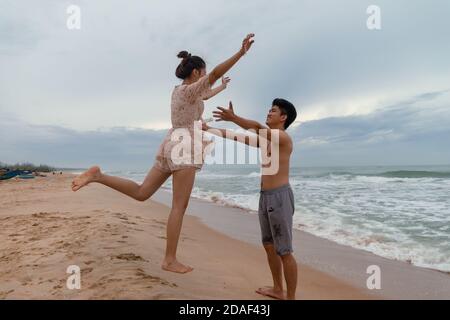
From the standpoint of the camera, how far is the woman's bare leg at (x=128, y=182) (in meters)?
3.29

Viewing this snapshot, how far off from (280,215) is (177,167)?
1031mm

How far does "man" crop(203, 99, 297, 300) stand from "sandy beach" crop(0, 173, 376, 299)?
1.38ft

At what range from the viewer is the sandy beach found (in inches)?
119

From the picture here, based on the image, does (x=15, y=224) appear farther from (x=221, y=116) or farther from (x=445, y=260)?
(x=445, y=260)

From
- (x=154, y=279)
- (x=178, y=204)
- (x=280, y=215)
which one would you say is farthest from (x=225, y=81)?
(x=154, y=279)

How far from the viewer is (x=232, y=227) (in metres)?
8.14

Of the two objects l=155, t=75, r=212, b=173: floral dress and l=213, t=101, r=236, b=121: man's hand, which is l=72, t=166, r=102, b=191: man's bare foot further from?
l=213, t=101, r=236, b=121: man's hand

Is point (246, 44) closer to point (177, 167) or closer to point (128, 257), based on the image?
point (177, 167)

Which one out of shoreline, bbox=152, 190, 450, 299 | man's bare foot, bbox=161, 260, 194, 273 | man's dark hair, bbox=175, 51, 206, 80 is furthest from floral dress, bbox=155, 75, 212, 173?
shoreline, bbox=152, 190, 450, 299

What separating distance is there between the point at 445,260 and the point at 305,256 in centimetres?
211

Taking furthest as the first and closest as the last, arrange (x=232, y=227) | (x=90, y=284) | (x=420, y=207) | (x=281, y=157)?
1. (x=420, y=207)
2. (x=232, y=227)
3. (x=281, y=157)
4. (x=90, y=284)

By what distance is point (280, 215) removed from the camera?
321cm

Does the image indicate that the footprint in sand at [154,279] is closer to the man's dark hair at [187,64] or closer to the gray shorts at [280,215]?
the gray shorts at [280,215]
